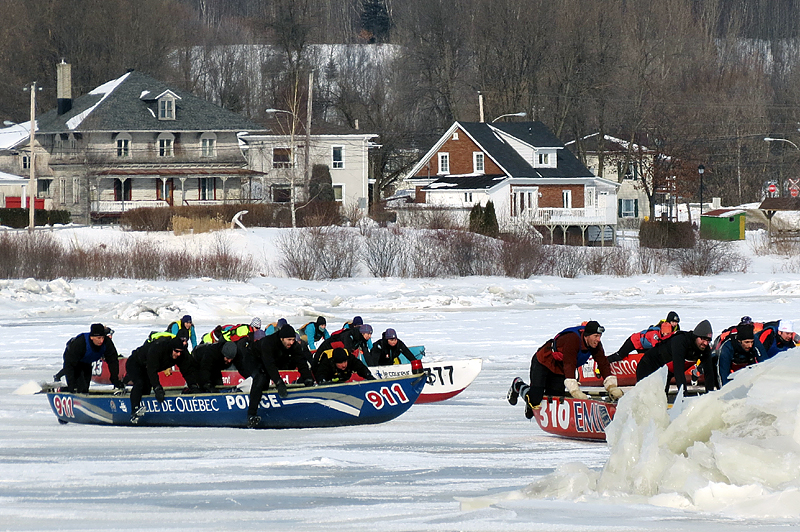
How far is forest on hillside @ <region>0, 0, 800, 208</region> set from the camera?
82188mm

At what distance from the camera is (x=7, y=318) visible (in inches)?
1138

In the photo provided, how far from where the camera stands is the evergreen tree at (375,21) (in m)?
135

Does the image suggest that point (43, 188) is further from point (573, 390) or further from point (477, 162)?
point (573, 390)

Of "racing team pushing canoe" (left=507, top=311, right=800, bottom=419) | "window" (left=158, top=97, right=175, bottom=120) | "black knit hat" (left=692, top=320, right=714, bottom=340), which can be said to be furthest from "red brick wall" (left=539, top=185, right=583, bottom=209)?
"black knit hat" (left=692, top=320, right=714, bottom=340)

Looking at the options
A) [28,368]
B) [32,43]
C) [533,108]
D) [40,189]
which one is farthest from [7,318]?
[32,43]

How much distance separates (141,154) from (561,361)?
2191 inches

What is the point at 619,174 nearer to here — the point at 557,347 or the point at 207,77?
the point at 207,77

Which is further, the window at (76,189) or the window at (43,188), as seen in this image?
the window at (43,188)

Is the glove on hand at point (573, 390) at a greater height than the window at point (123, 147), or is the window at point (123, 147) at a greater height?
the window at point (123, 147)

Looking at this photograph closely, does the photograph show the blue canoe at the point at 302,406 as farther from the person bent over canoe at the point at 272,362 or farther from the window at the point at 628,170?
the window at the point at 628,170

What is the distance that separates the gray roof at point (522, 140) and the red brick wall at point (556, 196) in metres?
0.75

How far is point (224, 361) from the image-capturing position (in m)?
14.7

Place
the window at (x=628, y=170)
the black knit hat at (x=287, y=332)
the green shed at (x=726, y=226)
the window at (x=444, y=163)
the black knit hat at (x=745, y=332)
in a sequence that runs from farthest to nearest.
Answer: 1. the window at (x=628, y=170)
2. the window at (x=444, y=163)
3. the green shed at (x=726, y=226)
4. the black knit hat at (x=745, y=332)
5. the black knit hat at (x=287, y=332)

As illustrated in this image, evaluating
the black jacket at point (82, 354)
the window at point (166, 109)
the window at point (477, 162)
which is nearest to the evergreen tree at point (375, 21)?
the window at point (166, 109)
